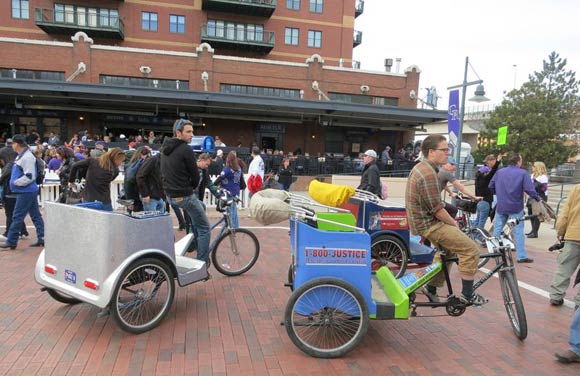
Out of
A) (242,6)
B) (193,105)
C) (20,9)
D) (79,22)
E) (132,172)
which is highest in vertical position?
(242,6)

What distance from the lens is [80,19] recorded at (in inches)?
1227

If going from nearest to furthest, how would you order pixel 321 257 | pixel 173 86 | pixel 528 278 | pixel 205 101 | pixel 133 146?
pixel 321 257, pixel 528 278, pixel 133 146, pixel 205 101, pixel 173 86

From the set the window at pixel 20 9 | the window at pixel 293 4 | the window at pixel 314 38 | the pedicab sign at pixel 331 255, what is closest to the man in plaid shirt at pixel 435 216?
the pedicab sign at pixel 331 255

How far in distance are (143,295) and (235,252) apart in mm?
1824

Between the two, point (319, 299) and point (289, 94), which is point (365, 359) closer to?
point (319, 299)

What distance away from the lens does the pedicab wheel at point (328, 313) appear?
3.45 metres

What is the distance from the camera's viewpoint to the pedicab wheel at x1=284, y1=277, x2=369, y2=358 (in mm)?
3449

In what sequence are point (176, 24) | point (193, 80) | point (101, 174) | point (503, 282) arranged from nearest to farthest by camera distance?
point (503, 282) < point (101, 174) < point (193, 80) < point (176, 24)

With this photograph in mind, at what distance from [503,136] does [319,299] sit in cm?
1475

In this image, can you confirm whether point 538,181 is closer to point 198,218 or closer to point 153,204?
point 198,218

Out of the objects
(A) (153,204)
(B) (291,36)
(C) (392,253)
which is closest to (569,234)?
(C) (392,253)

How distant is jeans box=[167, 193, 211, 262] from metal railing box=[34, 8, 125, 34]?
104ft

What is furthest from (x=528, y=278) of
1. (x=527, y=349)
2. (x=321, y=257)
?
(x=321, y=257)

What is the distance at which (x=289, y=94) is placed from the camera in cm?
2739
